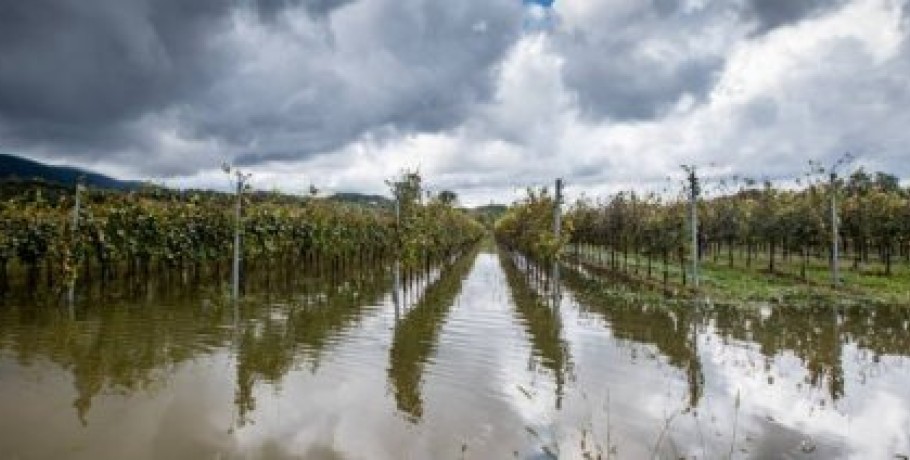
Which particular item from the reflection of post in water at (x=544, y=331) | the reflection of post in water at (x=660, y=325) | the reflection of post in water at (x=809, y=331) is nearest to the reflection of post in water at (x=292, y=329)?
the reflection of post in water at (x=544, y=331)

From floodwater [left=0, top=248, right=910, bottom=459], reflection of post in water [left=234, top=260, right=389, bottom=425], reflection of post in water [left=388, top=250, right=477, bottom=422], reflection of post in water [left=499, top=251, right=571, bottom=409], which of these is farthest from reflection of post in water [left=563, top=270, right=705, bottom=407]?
reflection of post in water [left=234, top=260, right=389, bottom=425]

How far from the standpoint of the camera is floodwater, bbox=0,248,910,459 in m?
11.6

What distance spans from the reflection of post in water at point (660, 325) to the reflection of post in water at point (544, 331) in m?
1.86

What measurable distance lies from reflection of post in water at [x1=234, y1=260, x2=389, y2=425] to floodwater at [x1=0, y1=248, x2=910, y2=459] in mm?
94

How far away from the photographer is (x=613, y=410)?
538 inches

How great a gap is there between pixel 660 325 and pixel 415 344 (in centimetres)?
963

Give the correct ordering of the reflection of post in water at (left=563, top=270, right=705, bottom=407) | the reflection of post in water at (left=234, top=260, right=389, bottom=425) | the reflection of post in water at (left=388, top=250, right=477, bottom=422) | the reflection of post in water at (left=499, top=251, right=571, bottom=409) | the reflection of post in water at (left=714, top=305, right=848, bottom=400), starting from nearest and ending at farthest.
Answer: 1. the reflection of post in water at (left=388, top=250, right=477, bottom=422)
2. the reflection of post in water at (left=234, top=260, right=389, bottom=425)
3. the reflection of post in water at (left=499, top=251, right=571, bottom=409)
4. the reflection of post in water at (left=563, top=270, right=705, bottom=407)
5. the reflection of post in water at (left=714, top=305, right=848, bottom=400)

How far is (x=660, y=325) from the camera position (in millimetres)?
25188

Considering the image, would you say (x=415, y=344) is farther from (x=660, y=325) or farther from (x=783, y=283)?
(x=783, y=283)

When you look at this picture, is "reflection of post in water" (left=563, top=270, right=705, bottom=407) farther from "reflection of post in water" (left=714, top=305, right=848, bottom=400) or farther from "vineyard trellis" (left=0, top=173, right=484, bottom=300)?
"vineyard trellis" (left=0, top=173, right=484, bottom=300)

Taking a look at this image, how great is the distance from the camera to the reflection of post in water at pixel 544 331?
1739 centimetres

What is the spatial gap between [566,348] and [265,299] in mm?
15280

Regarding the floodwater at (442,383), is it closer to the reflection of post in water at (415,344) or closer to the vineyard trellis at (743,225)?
the reflection of post in water at (415,344)

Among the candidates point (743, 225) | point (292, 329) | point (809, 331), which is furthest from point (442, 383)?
point (743, 225)
